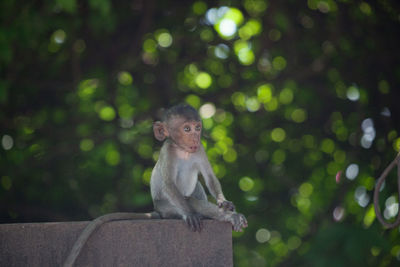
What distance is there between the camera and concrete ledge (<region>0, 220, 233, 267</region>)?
387 centimetres

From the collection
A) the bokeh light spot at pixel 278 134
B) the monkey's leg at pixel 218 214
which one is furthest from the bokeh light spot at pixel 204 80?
the monkey's leg at pixel 218 214

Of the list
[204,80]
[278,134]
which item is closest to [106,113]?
[204,80]

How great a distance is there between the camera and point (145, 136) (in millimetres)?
7465

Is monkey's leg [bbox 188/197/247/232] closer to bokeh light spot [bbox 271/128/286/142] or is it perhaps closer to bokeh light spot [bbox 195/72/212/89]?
bokeh light spot [bbox 195/72/212/89]

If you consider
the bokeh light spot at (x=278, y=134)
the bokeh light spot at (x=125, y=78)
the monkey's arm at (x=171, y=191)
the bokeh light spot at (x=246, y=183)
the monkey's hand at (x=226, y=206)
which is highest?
the bokeh light spot at (x=125, y=78)

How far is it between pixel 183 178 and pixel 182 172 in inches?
2.0

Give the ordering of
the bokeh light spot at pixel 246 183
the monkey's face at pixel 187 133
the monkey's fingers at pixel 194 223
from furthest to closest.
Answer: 1. the bokeh light spot at pixel 246 183
2. the monkey's face at pixel 187 133
3. the monkey's fingers at pixel 194 223

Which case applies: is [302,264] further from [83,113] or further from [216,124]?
[83,113]

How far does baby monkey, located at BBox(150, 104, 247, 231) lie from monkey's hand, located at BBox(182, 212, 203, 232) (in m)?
0.12

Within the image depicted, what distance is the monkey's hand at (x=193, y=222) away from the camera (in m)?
3.97

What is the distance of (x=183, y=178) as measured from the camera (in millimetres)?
4785

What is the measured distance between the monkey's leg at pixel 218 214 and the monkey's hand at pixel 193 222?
7.3 inches

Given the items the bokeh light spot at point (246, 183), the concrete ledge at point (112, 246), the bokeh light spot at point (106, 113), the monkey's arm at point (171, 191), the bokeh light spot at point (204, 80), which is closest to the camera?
the concrete ledge at point (112, 246)

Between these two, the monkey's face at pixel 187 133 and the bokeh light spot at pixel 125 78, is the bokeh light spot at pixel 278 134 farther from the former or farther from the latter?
the monkey's face at pixel 187 133
